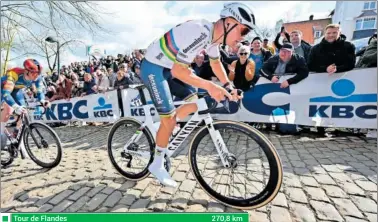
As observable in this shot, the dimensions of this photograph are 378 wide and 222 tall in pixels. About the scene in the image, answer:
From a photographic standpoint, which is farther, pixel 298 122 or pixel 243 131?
pixel 298 122

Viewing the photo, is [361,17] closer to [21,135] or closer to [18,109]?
[18,109]

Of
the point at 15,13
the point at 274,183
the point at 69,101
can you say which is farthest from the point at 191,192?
the point at 15,13

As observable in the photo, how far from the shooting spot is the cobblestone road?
6.29 feet

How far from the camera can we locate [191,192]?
2223 millimetres

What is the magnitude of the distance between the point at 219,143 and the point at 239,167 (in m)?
0.48

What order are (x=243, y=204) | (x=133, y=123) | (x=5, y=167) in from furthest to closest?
(x=5, y=167), (x=133, y=123), (x=243, y=204)

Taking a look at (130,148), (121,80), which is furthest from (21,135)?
(121,80)

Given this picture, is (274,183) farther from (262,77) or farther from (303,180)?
(262,77)

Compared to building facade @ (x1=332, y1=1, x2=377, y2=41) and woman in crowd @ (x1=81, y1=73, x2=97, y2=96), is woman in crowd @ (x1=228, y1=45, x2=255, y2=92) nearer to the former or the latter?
building facade @ (x1=332, y1=1, x2=377, y2=41)

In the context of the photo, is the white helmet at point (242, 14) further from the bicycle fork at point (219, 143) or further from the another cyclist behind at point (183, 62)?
the bicycle fork at point (219, 143)

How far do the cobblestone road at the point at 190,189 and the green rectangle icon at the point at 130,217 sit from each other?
11 cm

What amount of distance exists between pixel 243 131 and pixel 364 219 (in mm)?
1100

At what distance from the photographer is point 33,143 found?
10.00 feet

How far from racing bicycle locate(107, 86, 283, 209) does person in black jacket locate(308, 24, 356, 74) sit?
256 centimetres
